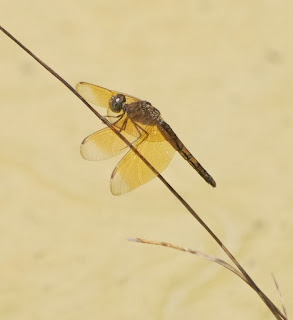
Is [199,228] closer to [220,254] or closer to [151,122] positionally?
[220,254]

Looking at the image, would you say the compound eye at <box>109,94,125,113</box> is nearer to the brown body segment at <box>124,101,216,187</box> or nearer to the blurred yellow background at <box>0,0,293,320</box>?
the brown body segment at <box>124,101,216,187</box>

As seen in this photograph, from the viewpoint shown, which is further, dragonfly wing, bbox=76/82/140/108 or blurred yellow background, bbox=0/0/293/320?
blurred yellow background, bbox=0/0/293/320

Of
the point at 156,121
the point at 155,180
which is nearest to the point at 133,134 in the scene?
the point at 156,121

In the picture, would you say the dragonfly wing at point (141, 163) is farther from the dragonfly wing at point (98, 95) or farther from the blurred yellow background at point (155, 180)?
the blurred yellow background at point (155, 180)

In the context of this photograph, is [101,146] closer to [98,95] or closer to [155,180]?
[98,95]

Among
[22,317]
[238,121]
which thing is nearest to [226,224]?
[238,121]

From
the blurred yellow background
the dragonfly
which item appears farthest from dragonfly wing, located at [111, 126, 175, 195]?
the blurred yellow background
